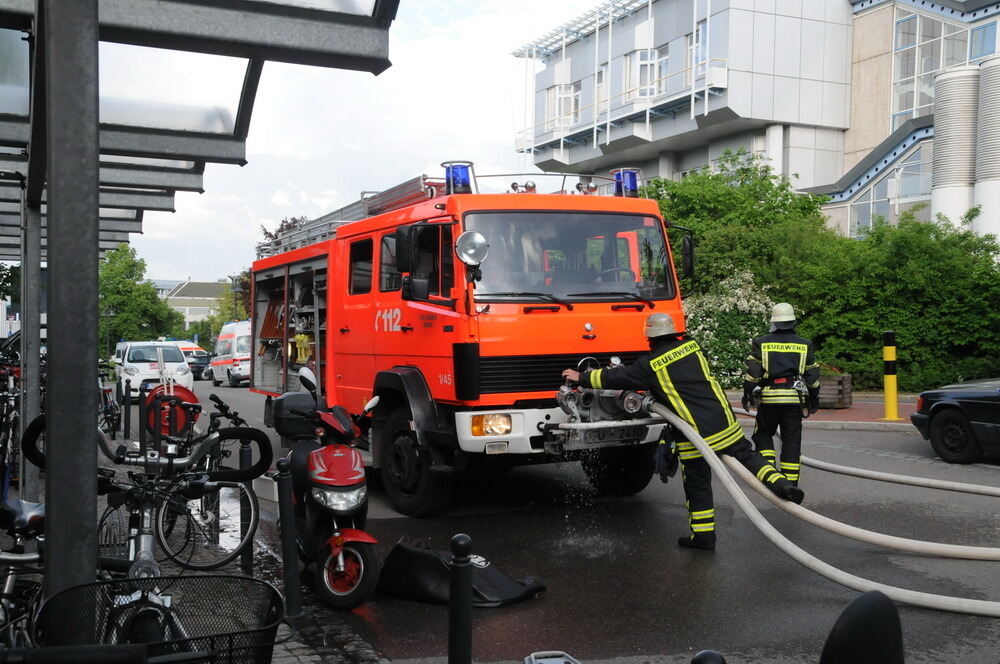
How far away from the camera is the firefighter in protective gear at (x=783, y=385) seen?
8.92 metres

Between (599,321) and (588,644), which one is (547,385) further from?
(588,644)

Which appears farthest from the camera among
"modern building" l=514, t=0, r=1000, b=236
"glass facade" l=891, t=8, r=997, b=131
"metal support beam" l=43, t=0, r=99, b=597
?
"glass facade" l=891, t=8, r=997, b=131

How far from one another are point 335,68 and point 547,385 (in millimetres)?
3291

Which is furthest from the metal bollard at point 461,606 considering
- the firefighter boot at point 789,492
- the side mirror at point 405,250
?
the side mirror at point 405,250

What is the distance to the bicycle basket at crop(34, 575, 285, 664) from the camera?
2580 mm

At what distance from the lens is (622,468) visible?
941cm

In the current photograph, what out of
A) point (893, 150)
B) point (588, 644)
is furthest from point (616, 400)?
point (893, 150)

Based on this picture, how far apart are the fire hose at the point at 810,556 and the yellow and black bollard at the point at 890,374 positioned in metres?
8.85

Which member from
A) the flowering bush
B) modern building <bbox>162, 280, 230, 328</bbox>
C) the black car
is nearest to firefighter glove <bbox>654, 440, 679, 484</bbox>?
the black car

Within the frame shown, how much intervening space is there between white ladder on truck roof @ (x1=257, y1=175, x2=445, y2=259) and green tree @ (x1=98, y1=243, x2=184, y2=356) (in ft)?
175

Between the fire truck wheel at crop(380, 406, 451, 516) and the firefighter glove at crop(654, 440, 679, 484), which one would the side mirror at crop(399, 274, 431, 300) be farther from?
the firefighter glove at crop(654, 440, 679, 484)

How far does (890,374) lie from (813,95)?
2440 centimetres

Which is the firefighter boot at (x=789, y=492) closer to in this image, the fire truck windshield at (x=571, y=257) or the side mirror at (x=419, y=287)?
the fire truck windshield at (x=571, y=257)

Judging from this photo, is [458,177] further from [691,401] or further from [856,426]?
[856,426]
